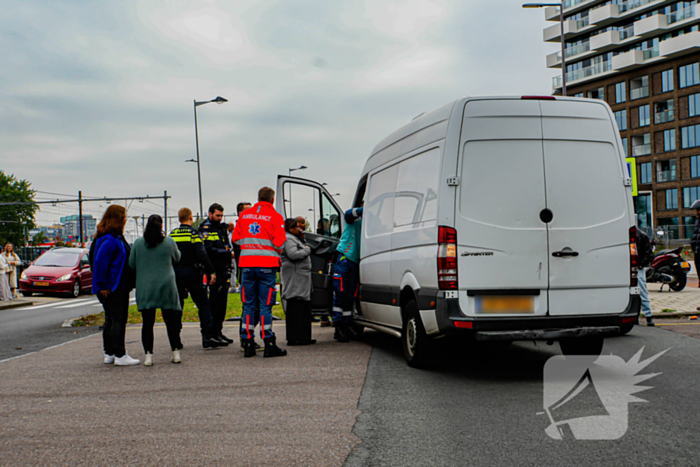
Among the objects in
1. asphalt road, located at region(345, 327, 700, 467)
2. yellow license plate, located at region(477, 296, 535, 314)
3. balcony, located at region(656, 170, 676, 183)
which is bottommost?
asphalt road, located at region(345, 327, 700, 467)

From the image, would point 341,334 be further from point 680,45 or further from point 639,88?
point 639,88

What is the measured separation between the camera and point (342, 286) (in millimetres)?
9750

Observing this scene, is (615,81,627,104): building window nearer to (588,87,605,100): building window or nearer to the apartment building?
the apartment building

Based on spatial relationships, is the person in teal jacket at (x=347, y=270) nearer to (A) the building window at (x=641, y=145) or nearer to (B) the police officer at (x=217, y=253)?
(B) the police officer at (x=217, y=253)

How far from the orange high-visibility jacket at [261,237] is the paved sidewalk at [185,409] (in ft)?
3.96

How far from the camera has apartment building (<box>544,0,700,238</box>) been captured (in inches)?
2324

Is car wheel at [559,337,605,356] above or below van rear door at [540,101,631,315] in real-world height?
below

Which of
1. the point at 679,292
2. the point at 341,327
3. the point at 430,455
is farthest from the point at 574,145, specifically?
the point at 679,292

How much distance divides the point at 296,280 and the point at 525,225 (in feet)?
12.6

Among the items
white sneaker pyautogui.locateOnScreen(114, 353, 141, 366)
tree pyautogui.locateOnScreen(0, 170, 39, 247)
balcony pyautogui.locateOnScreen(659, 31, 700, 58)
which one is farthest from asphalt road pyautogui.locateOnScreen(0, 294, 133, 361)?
tree pyautogui.locateOnScreen(0, 170, 39, 247)

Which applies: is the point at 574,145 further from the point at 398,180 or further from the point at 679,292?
the point at 679,292

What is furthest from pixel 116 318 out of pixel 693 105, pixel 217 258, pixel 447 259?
pixel 693 105

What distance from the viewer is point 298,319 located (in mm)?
9695

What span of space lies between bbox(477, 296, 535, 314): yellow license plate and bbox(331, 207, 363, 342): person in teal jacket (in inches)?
135
